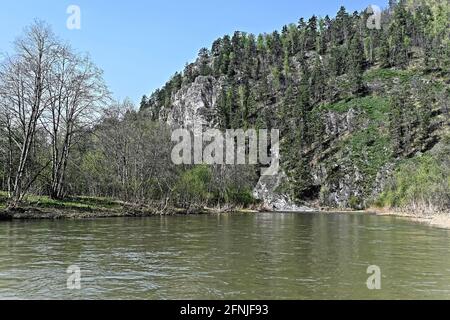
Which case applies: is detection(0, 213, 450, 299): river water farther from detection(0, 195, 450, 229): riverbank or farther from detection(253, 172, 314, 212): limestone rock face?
detection(253, 172, 314, 212): limestone rock face

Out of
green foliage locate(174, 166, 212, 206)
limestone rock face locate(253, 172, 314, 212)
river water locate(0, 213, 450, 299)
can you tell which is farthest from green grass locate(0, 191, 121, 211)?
limestone rock face locate(253, 172, 314, 212)

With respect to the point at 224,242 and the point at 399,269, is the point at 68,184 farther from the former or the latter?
the point at 399,269

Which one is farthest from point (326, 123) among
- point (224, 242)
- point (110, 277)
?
point (110, 277)

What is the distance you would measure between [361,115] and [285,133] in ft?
86.2

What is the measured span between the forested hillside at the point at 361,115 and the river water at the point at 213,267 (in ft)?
179

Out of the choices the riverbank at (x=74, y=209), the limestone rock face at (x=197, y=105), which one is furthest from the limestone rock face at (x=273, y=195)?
the riverbank at (x=74, y=209)

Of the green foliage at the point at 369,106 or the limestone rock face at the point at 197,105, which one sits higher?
the limestone rock face at the point at 197,105

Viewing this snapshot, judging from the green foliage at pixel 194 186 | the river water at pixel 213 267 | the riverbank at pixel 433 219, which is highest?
the green foliage at pixel 194 186

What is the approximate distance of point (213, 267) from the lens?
19.2 m

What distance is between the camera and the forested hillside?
380 ft

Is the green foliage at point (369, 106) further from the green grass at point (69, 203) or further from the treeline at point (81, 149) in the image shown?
the green grass at point (69, 203)

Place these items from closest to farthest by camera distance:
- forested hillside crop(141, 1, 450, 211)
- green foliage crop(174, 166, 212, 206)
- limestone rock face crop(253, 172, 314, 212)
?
green foliage crop(174, 166, 212, 206), forested hillside crop(141, 1, 450, 211), limestone rock face crop(253, 172, 314, 212)

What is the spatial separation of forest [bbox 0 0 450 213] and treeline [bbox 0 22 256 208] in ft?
0.61

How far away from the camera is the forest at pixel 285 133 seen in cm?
4994
